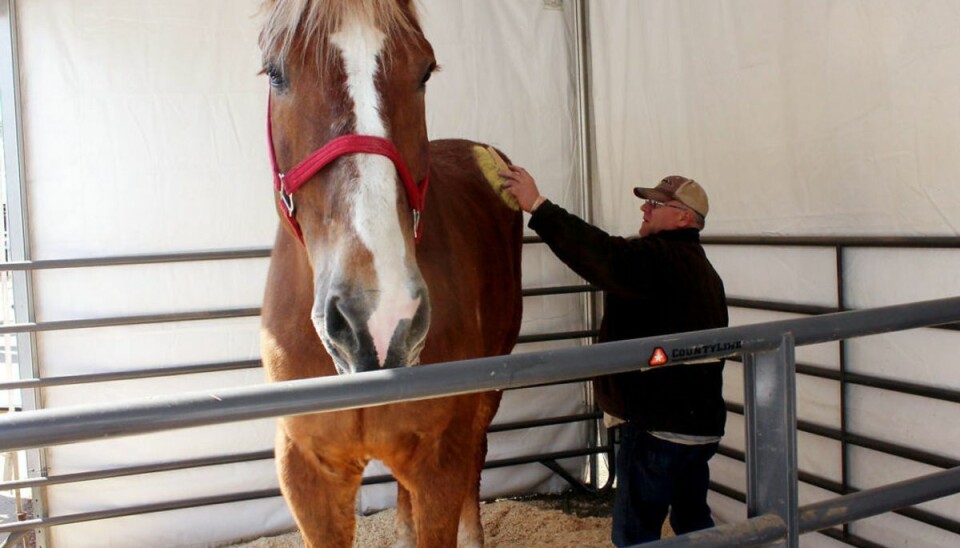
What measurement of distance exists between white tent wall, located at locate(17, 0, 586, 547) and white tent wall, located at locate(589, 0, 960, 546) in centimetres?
99

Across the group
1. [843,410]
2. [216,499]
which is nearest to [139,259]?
[216,499]

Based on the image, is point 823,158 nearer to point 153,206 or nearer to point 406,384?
point 406,384

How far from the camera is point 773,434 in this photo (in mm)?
1300

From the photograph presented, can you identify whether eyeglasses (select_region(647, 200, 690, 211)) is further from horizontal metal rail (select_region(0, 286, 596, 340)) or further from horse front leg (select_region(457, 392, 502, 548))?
horizontal metal rail (select_region(0, 286, 596, 340))

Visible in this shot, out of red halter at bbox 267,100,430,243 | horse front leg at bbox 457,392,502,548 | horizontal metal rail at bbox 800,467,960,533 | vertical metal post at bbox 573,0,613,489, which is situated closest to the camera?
horizontal metal rail at bbox 800,467,960,533

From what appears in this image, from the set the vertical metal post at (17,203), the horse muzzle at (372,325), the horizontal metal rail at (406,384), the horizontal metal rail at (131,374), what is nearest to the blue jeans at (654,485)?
the horizontal metal rail at (406,384)

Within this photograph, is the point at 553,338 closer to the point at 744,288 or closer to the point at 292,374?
the point at 744,288

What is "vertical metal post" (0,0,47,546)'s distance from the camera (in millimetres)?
3223

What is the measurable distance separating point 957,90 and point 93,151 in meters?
3.16

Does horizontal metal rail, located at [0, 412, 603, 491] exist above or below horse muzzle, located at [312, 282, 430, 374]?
below

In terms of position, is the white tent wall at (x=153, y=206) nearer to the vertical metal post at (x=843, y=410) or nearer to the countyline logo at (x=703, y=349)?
the vertical metal post at (x=843, y=410)

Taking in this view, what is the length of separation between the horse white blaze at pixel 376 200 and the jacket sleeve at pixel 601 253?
0.80 m

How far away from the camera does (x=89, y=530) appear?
3467 mm

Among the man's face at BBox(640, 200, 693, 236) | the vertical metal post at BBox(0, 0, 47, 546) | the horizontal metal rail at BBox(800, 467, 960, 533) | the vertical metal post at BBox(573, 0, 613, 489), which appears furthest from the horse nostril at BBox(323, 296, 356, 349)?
the vertical metal post at BBox(573, 0, 613, 489)
